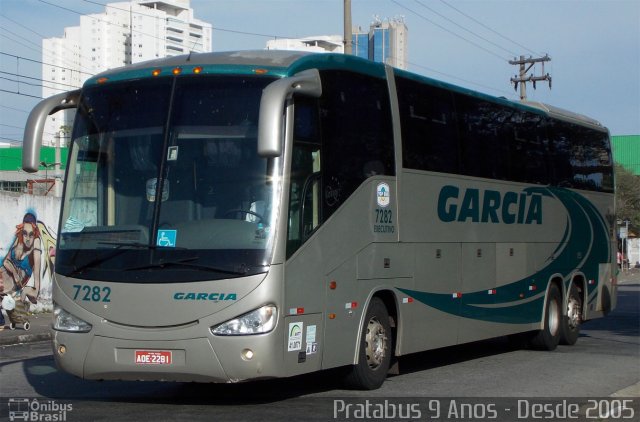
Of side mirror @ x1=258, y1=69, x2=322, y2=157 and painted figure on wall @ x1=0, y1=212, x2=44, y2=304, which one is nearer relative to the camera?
side mirror @ x1=258, y1=69, x2=322, y2=157

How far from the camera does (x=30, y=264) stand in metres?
23.7

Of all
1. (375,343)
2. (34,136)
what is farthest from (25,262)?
(375,343)

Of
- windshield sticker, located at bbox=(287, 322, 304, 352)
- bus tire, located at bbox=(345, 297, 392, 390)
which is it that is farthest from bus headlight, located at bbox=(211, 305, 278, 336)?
bus tire, located at bbox=(345, 297, 392, 390)

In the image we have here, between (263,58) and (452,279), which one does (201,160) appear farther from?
(452,279)

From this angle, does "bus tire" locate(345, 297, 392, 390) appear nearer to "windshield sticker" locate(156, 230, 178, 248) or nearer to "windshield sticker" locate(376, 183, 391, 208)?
"windshield sticker" locate(376, 183, 391, 208)

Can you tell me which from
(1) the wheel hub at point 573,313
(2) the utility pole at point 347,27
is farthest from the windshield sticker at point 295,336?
(2) the utility pole at point 347,27

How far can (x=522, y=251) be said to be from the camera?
1559cm

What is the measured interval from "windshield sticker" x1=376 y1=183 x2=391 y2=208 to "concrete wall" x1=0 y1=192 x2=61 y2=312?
14.2 m

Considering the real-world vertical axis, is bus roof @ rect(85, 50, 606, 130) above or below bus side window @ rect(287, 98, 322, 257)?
above

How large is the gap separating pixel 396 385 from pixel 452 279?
2107 millimetres

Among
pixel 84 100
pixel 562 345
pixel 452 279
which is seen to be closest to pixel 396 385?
pixel 452 279

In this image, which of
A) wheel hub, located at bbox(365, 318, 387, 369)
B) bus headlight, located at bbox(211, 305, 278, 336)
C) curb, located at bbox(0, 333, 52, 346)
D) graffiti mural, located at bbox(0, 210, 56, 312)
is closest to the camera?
bus headlight, located at bbox(211, 305, 278, 336)

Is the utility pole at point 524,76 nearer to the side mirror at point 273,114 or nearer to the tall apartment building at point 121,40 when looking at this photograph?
the side mirror at point 273,114

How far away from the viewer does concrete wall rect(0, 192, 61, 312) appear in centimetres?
2319
